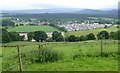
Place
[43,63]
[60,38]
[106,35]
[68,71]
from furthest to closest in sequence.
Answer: [106,35], [60,38], [43,63], [68,71]

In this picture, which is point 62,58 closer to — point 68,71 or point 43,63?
point 43,63

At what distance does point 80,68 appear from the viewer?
473 inches

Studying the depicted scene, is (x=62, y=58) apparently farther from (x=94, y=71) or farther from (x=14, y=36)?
(x=14, y=36)

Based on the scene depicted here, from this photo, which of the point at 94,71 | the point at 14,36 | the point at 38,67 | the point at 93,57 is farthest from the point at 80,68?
the point at 14,36

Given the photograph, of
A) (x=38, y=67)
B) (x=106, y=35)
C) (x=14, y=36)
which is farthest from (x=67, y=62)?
(x=106, y=35)

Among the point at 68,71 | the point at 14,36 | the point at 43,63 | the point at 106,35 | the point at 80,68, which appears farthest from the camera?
the point at 106,35

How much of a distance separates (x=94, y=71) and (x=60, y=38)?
2991 centimetres

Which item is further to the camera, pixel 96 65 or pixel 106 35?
pixel 106 35

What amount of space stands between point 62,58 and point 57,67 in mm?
2451

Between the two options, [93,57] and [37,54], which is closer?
[37,54]

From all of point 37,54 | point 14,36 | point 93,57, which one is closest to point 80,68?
point 37,54

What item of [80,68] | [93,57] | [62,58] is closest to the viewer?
[80,68]

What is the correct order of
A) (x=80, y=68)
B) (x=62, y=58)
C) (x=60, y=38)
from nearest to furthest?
(x=80, y=68) → (x=62, y=58) → (x=60, y=38)

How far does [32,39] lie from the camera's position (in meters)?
36.8
